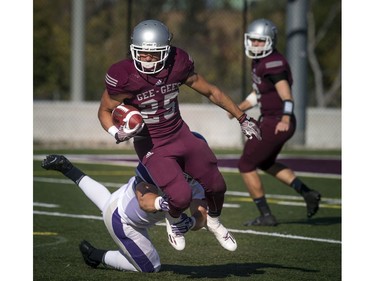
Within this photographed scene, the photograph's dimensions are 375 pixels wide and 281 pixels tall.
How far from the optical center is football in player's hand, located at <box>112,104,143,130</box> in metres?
6.16

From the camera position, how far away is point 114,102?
6.41 m

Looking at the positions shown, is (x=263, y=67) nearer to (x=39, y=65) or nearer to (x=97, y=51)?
(x=39, y=65)

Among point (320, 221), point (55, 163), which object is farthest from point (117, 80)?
point (320, 221)

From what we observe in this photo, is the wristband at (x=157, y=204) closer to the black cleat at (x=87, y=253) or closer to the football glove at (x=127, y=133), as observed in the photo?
the football glove at (x=127, y=133)

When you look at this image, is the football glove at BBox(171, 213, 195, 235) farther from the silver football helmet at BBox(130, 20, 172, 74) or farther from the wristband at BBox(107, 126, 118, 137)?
the silver football helmet at BBox(130, 20, 172, 74)

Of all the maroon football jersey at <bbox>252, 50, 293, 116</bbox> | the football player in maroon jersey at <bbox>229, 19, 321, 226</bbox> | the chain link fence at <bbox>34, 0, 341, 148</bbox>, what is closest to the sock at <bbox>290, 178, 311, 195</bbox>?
the football player in maroon jersey at <bbox>229, 19, 321, 226</bbox>

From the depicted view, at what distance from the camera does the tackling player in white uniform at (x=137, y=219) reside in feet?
21.1

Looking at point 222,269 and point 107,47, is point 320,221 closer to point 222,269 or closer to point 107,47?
point 222,269

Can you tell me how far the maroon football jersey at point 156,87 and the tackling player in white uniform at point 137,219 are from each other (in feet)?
1.21

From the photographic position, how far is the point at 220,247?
8008 mm

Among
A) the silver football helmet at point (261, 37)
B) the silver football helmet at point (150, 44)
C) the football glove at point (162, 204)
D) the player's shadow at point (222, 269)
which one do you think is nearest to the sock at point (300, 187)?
the silver football helmet at point (261, 37)

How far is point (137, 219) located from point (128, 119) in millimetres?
746
